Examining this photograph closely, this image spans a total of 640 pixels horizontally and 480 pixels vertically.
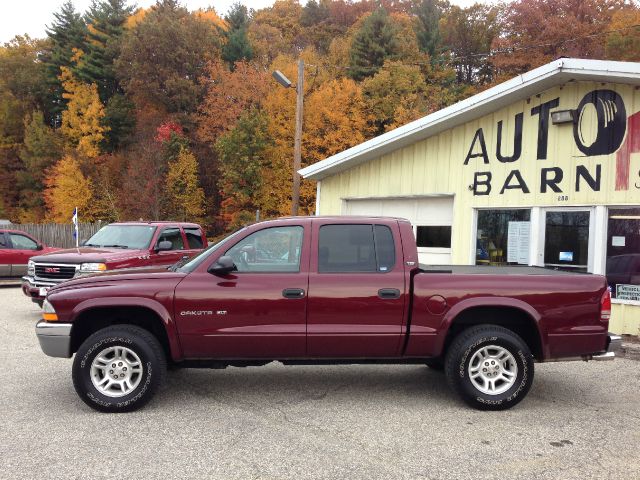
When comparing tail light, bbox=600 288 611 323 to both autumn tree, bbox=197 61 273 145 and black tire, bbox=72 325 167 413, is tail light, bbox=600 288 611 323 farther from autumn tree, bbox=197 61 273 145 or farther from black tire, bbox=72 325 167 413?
autumn tree, bbox=197 61 273 145

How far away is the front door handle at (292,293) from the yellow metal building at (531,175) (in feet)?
20.2

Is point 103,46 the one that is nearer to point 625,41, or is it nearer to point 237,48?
point 237,48

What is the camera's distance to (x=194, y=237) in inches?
470

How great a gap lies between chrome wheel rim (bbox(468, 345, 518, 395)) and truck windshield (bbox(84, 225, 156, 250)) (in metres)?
7.42

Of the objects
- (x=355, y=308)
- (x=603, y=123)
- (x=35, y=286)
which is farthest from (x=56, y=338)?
(x=603, y=123)

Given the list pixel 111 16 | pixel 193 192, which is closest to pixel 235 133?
pixel 193 192

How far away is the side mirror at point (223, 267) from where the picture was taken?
16.8 feet

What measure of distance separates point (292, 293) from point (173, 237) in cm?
678

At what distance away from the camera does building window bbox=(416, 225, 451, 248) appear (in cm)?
1148

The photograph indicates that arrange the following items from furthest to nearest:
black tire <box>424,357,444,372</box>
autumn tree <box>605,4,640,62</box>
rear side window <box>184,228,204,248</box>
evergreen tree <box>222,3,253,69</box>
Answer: evergreen tree <box>222,3,253,69</box>
autumn tree <box>605,4,640,62</box>
rear side window <box>184,228,204,248</box>
black tire <box>424,357,444,372</box>

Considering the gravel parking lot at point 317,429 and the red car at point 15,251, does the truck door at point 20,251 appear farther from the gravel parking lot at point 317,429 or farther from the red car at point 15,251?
the gravel parking lot at point 317,429

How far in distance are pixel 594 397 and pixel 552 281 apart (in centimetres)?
152

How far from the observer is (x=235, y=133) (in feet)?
112

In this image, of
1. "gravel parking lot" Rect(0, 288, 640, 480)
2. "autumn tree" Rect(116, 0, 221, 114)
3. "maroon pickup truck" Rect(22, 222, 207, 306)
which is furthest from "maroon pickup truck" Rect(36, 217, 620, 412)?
"autumn tree" Rect(116, 0, 221, 114)
